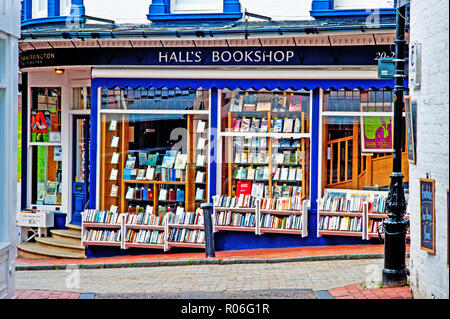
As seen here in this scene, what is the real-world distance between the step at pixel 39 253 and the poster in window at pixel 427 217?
9.11m

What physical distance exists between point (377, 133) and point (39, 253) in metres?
7.61

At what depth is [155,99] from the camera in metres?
16.7

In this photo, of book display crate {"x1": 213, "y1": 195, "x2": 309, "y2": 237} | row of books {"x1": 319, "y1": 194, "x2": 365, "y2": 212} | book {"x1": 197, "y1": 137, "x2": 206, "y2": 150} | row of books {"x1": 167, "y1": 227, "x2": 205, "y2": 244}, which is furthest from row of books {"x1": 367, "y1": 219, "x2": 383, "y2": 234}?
book {"x1": 197, "y1": 137, "x2": 206, "y2": 150}

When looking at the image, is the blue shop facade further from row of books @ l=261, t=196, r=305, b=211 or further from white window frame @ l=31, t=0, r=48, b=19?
white window frame @ l=31, t=0, r=48, b=19

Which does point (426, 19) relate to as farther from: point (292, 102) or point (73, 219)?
point (73, 219)

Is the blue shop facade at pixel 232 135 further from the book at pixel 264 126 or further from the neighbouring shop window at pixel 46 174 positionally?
the neighbouring shop window at pixel 46 174

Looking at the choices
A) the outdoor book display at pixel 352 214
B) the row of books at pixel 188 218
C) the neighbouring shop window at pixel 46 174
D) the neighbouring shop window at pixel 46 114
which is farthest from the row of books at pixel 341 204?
the neighbouring shop window at pixel 46 114

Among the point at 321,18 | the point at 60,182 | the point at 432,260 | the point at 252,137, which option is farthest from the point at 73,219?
the point at 432,260

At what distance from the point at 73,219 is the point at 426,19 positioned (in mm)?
11027

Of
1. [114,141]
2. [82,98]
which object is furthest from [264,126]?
[82,98]

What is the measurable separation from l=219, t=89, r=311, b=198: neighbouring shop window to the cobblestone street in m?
2.65

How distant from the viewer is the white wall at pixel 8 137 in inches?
393

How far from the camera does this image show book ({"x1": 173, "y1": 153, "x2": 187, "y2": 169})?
1667cm

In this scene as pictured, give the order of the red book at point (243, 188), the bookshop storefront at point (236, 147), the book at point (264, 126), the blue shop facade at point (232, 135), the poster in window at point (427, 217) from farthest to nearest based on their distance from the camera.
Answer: the red book at point (243, 188) < the book at point (264, 126) < the bookshop storefront at point (236, 147) < the blue shop facade at point (232, 135) < the poster in window at point (427, 217)
